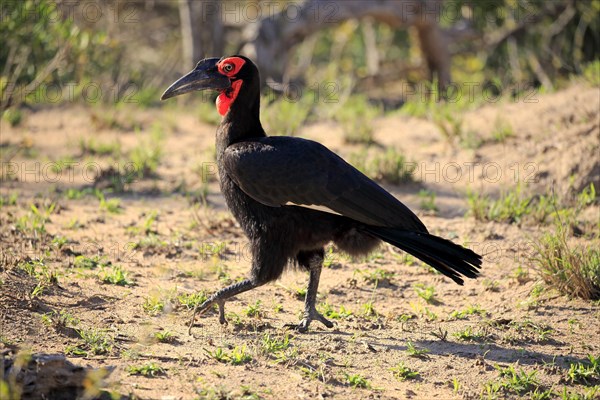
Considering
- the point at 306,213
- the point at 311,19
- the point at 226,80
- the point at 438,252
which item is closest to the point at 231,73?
the point at 226,80

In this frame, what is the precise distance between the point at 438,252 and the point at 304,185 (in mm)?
782

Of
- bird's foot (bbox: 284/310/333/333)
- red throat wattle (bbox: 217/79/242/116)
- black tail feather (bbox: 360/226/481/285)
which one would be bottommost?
bird's foot (bbox: 284/310/333/333)

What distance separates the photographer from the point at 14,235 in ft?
16.7

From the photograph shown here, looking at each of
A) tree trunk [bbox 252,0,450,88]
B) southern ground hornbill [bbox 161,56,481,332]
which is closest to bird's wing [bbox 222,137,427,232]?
southern ground hornbill [bbox 161,56,481,332]

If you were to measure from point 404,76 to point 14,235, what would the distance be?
662 cm

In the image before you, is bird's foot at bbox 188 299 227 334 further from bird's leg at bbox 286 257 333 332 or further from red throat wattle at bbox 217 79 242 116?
red throat wattle at bbox 217 79 242 116

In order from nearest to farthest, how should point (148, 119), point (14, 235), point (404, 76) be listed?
point (14, 235), point (148, 119), point (404, 76)

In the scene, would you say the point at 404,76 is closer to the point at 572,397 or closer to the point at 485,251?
the point at 485,251

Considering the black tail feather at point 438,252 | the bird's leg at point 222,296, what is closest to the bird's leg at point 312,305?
the bird's leg at point 222,296

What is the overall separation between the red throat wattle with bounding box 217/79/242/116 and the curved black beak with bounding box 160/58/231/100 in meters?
0.03

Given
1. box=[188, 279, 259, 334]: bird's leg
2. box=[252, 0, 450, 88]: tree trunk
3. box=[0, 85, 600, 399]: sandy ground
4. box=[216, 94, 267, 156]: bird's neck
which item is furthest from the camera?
box=[252, 0, 450, 88]: tree trunk

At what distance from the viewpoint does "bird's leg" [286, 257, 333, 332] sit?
422 cm

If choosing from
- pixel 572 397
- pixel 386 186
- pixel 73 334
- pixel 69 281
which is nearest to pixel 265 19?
pixel 386 186

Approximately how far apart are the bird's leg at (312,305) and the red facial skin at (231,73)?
1019 mm
